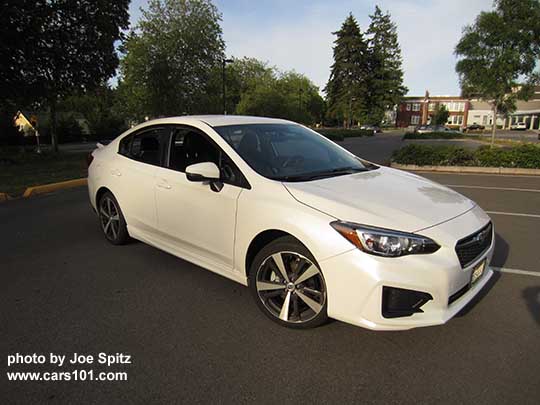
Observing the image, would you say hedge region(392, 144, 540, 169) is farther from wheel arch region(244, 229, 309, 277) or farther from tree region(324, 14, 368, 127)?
tree region(324, 14, 368, 127)

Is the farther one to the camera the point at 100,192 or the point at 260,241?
the point at 100,192

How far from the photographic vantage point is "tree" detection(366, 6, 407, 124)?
6128 cm

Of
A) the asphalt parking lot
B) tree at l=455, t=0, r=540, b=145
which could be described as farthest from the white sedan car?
tree at l=455, t=0, r=540, b=145

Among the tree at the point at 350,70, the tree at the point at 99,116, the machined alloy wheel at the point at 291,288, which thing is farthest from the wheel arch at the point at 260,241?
the tree at the point at 350,70

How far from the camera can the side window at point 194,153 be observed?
10.6 ft

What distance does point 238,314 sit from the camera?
306 cm

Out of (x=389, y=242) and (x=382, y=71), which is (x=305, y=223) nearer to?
(x=389, y=242)

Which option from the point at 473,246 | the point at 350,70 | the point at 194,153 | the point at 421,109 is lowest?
the point at 473,246

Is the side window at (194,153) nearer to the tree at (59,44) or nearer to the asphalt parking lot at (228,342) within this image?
the asphalt parking lot at (228,342)

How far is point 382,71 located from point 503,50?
161 feet

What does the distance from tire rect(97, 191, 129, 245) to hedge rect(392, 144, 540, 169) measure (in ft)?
36.5

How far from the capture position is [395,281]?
2.30 meters

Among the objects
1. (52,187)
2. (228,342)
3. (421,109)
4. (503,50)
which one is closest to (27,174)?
(52,187)

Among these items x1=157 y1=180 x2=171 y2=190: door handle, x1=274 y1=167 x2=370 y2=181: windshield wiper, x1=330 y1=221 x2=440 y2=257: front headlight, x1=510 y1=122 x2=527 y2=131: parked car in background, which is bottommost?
x1=330 y1=221 x2=440 y2=257: front headlight
